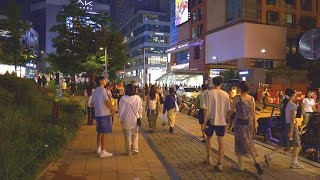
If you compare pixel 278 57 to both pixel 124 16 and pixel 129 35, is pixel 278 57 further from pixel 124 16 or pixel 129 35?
pixel 124 16

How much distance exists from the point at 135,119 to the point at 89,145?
84.6 inches

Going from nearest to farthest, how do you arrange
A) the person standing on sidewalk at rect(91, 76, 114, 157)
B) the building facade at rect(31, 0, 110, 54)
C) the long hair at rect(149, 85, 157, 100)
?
1. the person standing on sidewalk at rect(91, 76, 114, 157)
2. the long hair at rect(149, 85, 157, 100)
3. the building facade at rect(31, 0, 110, 54)

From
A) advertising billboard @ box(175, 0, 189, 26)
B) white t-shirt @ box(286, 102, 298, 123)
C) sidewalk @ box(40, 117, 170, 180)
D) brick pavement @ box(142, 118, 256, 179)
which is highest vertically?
advertising billboard @ box(175, 0, 189, 26)

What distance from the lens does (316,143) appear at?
8305 mm

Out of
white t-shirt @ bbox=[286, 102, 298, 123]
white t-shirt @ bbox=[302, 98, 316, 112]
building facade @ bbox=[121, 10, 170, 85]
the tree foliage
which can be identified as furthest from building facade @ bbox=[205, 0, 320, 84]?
white t-shirt @ bbox=[286, 102, 298, 123]

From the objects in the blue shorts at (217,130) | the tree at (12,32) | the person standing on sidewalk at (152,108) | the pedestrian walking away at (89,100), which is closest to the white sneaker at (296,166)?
the blue shorts at (217,130)

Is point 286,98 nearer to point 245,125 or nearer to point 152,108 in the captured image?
point 245,125

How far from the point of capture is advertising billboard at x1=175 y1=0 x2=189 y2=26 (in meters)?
75.6

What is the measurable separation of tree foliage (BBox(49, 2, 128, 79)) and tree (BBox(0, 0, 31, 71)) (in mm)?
7389

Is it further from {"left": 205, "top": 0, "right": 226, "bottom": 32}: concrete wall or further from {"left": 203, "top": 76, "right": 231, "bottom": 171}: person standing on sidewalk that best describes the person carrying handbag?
{"left": 205, "top": 0, "right": 226, "bottom": 32}: concrete wall

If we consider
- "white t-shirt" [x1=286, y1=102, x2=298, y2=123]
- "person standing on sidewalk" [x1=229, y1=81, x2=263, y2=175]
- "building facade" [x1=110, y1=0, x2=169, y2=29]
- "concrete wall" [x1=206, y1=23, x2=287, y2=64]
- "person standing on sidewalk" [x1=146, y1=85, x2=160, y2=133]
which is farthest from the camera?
"building facade" [x1=110, y1=0, x2=169, y2=29]

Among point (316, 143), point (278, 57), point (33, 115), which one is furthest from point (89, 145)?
point (278, 57)

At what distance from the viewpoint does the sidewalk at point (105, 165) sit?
6758 millimetres

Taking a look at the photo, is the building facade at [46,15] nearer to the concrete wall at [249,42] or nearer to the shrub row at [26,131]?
the concrete wall at [249,42]
